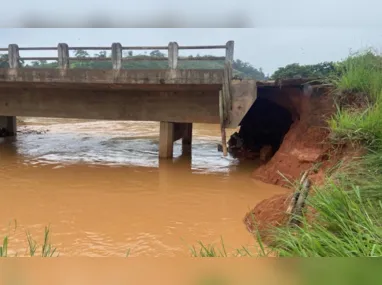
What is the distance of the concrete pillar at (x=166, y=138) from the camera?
1147 cm

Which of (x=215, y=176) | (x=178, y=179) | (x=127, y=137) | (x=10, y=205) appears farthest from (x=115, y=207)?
(x=127, y=137)

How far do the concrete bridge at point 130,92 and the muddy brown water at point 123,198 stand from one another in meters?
1.32

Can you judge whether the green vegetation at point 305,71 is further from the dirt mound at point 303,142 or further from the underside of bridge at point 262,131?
the underside of bridge at point 262,131

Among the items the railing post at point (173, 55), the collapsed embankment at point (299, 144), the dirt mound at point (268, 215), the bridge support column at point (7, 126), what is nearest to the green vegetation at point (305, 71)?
the collapsed embankment at point (299, 144)

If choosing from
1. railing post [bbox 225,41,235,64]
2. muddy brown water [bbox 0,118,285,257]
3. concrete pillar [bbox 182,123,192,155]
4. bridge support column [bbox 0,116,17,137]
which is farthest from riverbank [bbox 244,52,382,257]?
bridge support column [bbox 0,116,17,137]

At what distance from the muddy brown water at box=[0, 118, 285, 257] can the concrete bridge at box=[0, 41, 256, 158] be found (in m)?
1.32

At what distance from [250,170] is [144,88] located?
398 centimetres

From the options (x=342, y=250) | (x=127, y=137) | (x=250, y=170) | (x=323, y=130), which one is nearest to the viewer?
(x=342, y=250)

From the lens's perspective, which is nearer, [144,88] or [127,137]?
[144,88]

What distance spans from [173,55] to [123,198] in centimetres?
412

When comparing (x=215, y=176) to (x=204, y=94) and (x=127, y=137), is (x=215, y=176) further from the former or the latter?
(x=127, y=137)

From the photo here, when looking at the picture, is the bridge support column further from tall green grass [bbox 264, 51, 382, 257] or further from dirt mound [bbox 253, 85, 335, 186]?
tall green grass [bbox 264, 51, 382, 257]

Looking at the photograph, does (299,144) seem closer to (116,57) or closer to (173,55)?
(173,55)

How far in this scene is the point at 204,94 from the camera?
10914 mm
